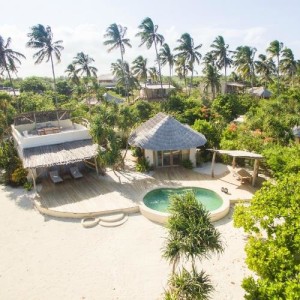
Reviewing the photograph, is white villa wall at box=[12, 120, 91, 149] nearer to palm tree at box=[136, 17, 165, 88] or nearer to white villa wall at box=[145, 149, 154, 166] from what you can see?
white villa wall at box=[145, 149, 154, 166]

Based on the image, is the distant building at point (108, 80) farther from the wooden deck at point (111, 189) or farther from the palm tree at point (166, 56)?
the wooden deck at point (111, 189)

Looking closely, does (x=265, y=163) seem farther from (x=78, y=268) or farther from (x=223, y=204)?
(x=78, y=268)

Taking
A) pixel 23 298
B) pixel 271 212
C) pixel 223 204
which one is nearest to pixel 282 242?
pixel 271 212

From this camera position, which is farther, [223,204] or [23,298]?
[223,204]

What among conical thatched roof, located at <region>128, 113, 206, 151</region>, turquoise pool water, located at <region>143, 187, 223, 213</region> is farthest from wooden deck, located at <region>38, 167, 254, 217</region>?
conical thatched roof, located at <region>128, 113, 206, 151</region>

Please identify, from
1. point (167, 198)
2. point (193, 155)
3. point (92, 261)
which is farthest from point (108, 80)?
point (92, 261)

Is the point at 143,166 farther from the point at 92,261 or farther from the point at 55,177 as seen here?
the point at 92,261
